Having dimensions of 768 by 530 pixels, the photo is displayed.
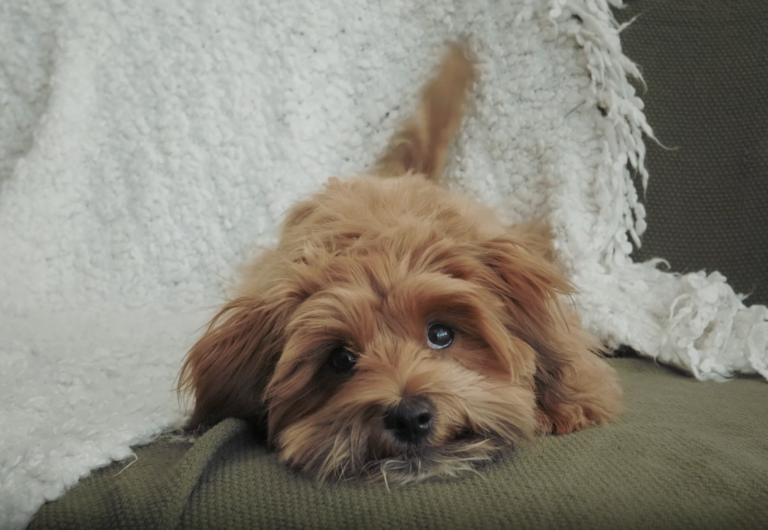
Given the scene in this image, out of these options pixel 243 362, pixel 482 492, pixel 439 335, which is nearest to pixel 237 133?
pixel 243 362

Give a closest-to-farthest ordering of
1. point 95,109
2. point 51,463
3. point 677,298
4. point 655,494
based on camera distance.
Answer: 1. point 655,494
2. point 51,463
3. point 677,298
4. point 95,109

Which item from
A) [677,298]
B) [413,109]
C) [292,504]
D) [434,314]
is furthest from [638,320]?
[292,504]

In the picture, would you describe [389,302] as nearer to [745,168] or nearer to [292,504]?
[292,504]

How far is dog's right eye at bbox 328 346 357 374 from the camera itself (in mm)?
1559

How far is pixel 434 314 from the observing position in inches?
61.8

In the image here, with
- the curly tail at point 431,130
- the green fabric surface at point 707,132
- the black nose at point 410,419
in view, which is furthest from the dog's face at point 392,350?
the curly tail at point 431,130

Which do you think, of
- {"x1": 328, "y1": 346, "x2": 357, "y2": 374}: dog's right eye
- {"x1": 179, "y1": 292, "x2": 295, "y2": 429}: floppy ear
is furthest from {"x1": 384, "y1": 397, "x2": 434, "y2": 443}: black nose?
{"x1": 179, "y1": 292, "x2": 295, "y2": 429}: floppy ear

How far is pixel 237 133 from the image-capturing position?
2.77m

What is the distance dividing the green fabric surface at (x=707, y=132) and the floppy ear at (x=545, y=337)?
0.87 metres

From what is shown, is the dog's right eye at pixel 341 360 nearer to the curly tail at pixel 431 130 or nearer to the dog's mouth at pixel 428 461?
the dog's mouth at pixel 428 461

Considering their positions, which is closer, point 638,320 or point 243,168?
point 638,320

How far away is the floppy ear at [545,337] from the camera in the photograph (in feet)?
Result: 5.42

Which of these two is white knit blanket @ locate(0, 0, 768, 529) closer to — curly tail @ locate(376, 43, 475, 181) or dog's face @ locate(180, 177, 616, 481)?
curly tail @ locate(376, 43, 475, 181)

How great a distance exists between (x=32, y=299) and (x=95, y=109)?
30.2 inches
